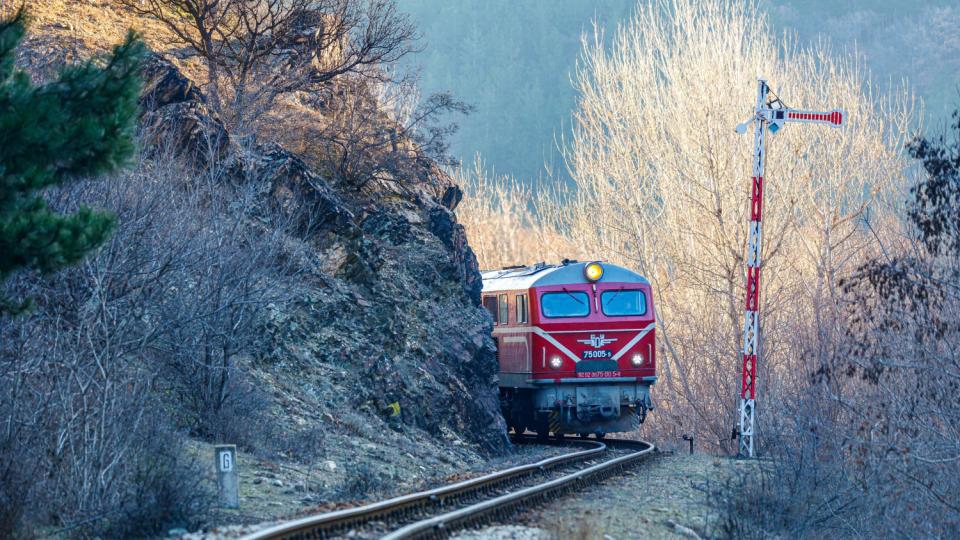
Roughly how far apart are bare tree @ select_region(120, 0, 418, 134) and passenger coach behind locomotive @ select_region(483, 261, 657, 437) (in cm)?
676

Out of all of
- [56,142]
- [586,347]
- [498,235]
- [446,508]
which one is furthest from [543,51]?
[56,142]

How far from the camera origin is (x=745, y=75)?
3438 centimetres

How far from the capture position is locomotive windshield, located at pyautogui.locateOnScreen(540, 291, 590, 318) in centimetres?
2164

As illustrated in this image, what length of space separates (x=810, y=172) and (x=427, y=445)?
64.7 feet

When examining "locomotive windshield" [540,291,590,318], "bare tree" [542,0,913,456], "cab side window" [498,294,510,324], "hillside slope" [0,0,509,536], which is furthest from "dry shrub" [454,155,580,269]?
"locomotive windshield" [540,291,590,318]

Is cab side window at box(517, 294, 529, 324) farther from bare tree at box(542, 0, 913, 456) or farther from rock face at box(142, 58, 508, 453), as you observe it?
bare tree at box(542, 0, 913, 456)

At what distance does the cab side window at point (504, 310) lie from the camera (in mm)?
23764

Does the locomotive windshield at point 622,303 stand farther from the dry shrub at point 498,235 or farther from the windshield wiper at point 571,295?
the dry shrub at point 498,235

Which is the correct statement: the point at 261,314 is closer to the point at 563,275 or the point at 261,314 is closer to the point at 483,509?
the point at 563,275

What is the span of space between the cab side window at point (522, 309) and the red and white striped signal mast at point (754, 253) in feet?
16.2

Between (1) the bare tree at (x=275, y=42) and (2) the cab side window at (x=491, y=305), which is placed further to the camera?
(2) the cab side window at (x=491, y=305)

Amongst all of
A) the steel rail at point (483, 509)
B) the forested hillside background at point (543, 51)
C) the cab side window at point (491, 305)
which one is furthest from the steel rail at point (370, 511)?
the forested hillside background at point (543, 51)

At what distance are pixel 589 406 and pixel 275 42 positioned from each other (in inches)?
418

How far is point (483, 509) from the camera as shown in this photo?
10.4 m
